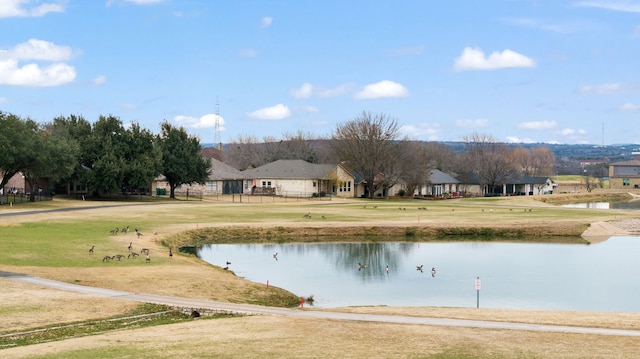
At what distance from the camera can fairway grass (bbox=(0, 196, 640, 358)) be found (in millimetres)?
23781

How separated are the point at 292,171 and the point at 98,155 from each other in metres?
35.1

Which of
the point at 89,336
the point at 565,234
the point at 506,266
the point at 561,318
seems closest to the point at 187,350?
the point at 89,336

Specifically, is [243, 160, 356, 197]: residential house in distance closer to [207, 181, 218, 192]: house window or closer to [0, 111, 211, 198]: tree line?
[207, 181, 218, 192]: house window

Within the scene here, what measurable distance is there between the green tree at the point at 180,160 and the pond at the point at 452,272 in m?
47.4

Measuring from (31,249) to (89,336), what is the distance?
74.2 ft

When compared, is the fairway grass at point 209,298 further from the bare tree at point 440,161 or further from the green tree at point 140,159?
the bare tree at point 440,161

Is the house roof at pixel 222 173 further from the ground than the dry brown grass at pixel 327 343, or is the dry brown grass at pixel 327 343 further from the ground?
the house roof at pixel 222 173

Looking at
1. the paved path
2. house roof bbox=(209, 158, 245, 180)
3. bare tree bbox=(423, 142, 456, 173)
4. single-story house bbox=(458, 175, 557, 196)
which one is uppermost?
bare tree bbox=(423, 142, 456, 173)

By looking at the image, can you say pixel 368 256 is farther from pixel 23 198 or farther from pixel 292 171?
pixel 292 171

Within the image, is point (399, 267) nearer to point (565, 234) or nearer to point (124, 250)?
point (124, 250)

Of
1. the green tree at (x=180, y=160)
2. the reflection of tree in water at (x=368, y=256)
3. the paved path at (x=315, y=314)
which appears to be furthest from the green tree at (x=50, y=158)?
the paved path at (x=315, y=314)

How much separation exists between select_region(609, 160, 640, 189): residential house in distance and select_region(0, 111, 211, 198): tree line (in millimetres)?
110917

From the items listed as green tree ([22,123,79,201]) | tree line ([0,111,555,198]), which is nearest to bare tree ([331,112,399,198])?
tree line ([0,111,555,198])

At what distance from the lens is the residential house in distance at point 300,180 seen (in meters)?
122
